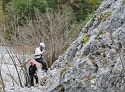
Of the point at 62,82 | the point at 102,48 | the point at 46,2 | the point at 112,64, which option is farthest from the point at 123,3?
the point at 46,2

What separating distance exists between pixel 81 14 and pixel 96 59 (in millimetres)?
32496

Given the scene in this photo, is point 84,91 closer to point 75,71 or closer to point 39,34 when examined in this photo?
point 75,71

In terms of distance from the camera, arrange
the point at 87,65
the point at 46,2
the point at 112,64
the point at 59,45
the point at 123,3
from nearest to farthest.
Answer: the point at 112,64 < the point at 87,65 < the point at 123,3 < the point at 59,45 < the point at 46,2

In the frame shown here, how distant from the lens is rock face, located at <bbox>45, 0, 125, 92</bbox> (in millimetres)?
7090

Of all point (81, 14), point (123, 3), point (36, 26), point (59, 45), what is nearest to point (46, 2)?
point (81, 14)

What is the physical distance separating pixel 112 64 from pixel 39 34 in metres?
18.6

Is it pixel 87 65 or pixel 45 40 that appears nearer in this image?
pixel 87 65

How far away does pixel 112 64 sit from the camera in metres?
7.40

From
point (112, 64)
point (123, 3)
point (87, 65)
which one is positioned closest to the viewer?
point (112, 64)

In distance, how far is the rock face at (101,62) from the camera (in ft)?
23.3

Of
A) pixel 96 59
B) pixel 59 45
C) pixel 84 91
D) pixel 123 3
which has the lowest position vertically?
pixel 59 45

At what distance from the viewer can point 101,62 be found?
25.2 ft

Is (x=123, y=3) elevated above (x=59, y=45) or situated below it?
above

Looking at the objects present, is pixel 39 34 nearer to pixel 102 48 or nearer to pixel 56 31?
pixel 56 31
